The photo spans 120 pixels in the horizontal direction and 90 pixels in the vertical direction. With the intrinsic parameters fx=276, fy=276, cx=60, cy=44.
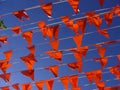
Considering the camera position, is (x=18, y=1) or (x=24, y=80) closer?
(x=18, y=1)

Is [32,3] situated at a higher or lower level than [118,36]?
higher

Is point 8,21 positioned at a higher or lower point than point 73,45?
higher

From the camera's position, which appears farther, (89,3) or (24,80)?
(24,80)

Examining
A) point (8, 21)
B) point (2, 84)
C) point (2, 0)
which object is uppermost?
point (2, 0)

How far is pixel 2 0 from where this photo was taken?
16.5 ft

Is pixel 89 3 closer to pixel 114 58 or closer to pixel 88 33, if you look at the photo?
pixel 88 33

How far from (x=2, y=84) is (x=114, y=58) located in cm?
225

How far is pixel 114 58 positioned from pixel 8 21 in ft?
6.84

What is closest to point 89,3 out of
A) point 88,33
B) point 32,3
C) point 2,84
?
point 88,33

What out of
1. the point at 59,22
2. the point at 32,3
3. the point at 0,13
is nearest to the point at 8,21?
the point at 0,13

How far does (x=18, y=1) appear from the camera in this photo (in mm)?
5016

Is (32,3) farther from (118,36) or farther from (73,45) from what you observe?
(118,36)

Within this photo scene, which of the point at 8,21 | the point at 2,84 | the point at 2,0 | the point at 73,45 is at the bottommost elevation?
the point at 2,84

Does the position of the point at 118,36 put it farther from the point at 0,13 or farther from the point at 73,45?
the point at 0,13
